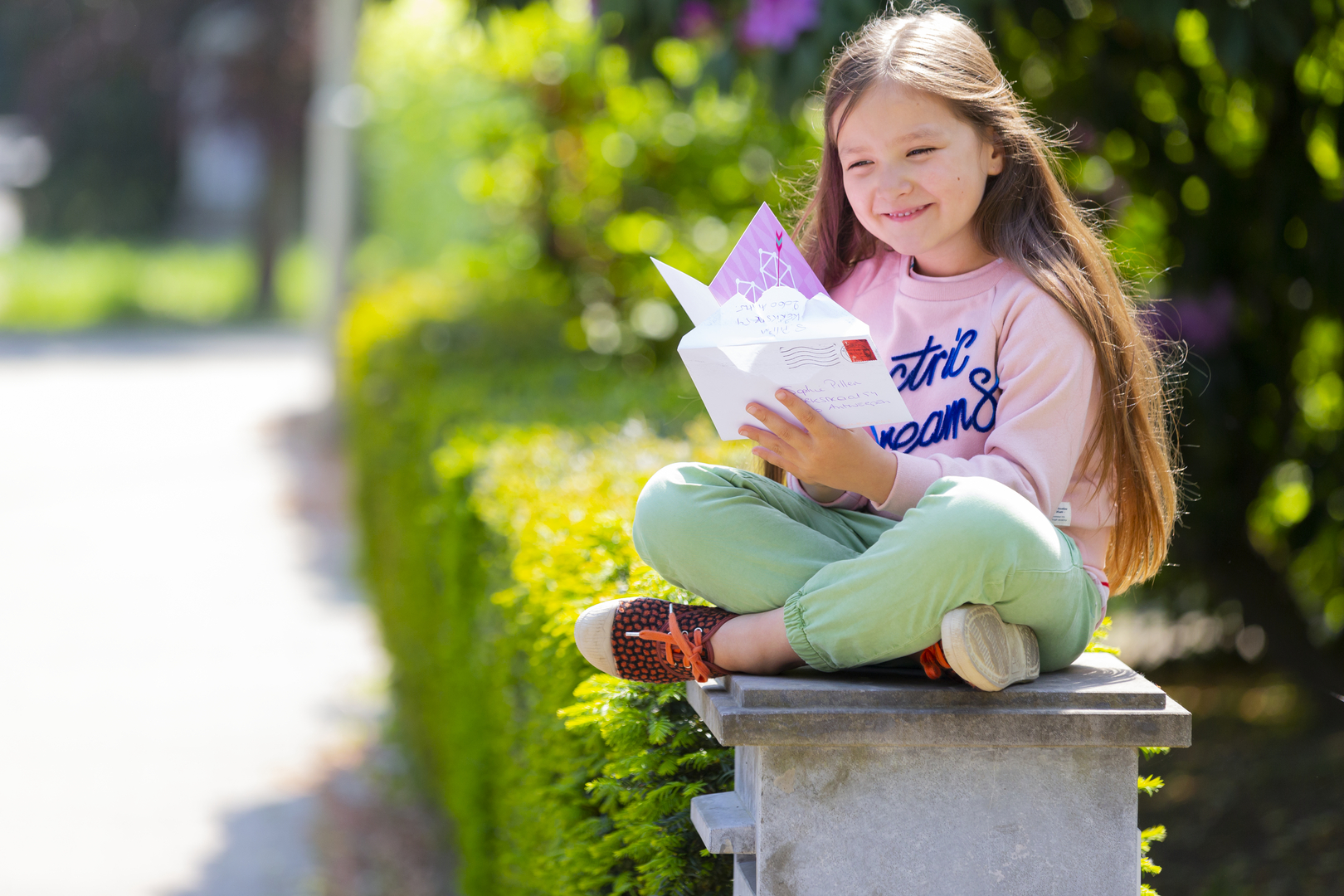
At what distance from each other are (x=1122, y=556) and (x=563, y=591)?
899mm

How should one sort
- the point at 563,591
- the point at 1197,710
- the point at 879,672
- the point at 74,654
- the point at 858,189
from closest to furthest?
the point at 879,672, the point at 858,189, the point at 563,591, the point at 1197,710, the point at 74,654

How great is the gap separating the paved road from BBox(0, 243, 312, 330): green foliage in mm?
9513

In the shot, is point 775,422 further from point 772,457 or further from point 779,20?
point 779,20

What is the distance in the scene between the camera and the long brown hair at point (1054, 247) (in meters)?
1.86

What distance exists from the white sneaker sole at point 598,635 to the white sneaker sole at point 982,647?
47cm

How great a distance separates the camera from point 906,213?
1.94 m

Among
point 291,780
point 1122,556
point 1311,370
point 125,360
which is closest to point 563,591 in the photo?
point 1122,556

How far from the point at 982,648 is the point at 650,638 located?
451 mm

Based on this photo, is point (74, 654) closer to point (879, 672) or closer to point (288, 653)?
point (288, 653)

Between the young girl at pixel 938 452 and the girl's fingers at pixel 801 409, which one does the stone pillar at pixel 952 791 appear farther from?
the girl's fingers at pixel 801 409

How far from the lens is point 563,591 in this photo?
237 centimetres

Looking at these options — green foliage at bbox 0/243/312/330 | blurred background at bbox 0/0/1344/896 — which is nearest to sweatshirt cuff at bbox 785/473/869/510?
blurred background at bbox 0/0/1344/896

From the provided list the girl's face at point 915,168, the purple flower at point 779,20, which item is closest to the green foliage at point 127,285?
the purple flower at point 779,20

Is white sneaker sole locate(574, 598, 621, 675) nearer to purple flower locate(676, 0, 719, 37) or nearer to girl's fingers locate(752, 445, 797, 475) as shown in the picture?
girl's fingers locate(752, 445, 797, 475)
